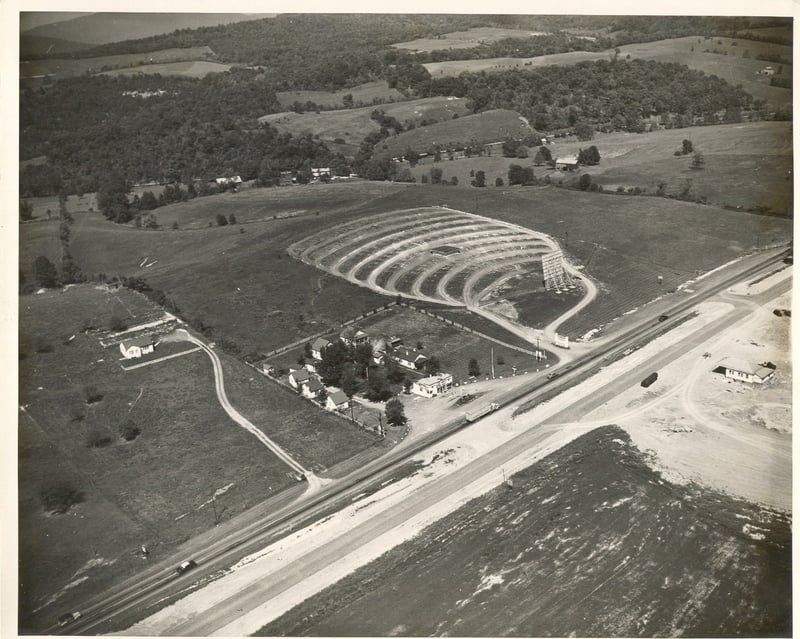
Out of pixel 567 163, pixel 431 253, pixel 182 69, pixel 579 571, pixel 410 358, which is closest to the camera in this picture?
pixel 579 571

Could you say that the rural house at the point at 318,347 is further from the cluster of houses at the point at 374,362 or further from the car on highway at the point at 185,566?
the car on highway at the point at 185,566

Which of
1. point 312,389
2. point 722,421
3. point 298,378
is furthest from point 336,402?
point 722,421

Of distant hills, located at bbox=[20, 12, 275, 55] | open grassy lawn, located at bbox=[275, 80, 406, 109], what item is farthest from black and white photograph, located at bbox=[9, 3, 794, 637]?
open grassy lawn, located at bbox=[275, 80, 406, 109]

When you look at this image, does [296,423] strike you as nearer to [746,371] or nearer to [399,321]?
[399,321]

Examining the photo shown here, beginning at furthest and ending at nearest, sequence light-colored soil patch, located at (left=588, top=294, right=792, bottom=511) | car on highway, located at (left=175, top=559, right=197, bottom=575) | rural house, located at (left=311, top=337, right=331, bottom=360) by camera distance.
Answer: rural house, located at (left=311, top=337, right=331, bottom=360)
light-colored soil patch, located at (left=588, top=294, right=792, bottom=511)
car on highway, located at (left=175, top=559, right=197, bottom=575)

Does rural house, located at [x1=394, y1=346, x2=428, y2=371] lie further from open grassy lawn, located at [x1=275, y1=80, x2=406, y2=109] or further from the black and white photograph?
open grassy lawn, located at [x1=275, y1=80, x2=406, y2=109]

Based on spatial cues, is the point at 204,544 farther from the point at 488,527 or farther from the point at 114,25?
the point at 114,25
